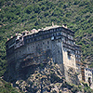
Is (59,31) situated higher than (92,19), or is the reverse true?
(92,19)

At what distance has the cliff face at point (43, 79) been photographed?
12662 centimetres

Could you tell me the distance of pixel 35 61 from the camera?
133 metres

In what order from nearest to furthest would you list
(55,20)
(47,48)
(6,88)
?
(47,48) → (6,88) → (55,20)

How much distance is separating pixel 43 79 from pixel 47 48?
9.33m

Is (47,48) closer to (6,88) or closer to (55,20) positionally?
(6,88)

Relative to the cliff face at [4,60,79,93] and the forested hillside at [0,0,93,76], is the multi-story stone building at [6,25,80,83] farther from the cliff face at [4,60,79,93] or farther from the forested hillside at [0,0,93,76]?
the forested hillside at [0,0,93,76]

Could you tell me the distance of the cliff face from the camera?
127m

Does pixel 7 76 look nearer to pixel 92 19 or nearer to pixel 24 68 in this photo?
pixel 24 68

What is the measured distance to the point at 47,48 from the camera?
131 m

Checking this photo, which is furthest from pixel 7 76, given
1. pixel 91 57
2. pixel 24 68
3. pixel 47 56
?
pixel 91 57

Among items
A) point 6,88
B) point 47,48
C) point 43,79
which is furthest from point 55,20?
point 43,79

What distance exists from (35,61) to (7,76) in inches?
592

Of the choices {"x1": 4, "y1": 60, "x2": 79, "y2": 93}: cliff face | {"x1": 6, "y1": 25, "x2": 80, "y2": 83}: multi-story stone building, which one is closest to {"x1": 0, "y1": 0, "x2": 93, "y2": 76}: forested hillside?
{"x1": 6, "y1": 25, "x2": 80, "y2": 83}: multi-story stone building

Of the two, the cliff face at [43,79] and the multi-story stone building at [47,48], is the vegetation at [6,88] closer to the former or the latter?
the cliff face at [43,79]
